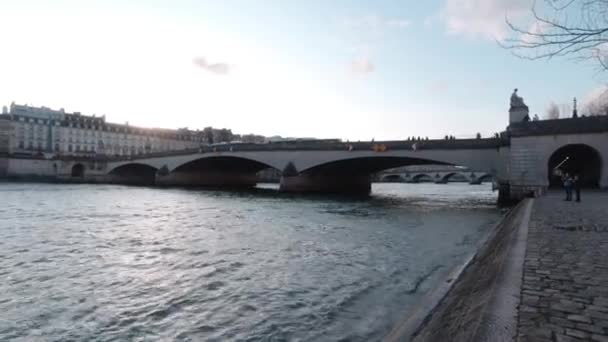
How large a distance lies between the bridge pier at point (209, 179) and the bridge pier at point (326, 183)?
19949 mm

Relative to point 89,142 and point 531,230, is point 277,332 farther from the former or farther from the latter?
point 89,142

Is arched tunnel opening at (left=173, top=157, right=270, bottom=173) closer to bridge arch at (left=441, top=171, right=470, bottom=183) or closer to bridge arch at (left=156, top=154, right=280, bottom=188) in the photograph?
bridge arch at (left=156, top=154, right=280, bottom=188)

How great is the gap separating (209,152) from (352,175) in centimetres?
1763

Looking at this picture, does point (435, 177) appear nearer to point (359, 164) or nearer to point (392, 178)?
point (392, 178)

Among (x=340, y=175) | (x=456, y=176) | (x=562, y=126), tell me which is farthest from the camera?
(x=456, y=176)

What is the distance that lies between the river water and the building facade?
242ft

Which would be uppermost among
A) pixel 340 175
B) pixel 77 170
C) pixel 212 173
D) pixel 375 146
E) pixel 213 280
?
pixel 375 146

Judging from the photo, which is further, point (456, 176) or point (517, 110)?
point (456, 176)

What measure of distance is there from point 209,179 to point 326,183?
2146 cm

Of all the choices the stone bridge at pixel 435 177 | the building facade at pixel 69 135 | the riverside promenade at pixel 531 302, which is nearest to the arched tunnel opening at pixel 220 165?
the building facade at pixel 69 135

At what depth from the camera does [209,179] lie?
5978 cm

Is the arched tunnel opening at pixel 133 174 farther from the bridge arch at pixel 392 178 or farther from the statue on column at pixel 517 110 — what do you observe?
the bridge arch at pixel 392 178

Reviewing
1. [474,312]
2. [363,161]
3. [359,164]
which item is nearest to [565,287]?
[474,312]

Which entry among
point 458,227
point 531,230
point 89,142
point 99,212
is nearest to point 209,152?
point 99,212
